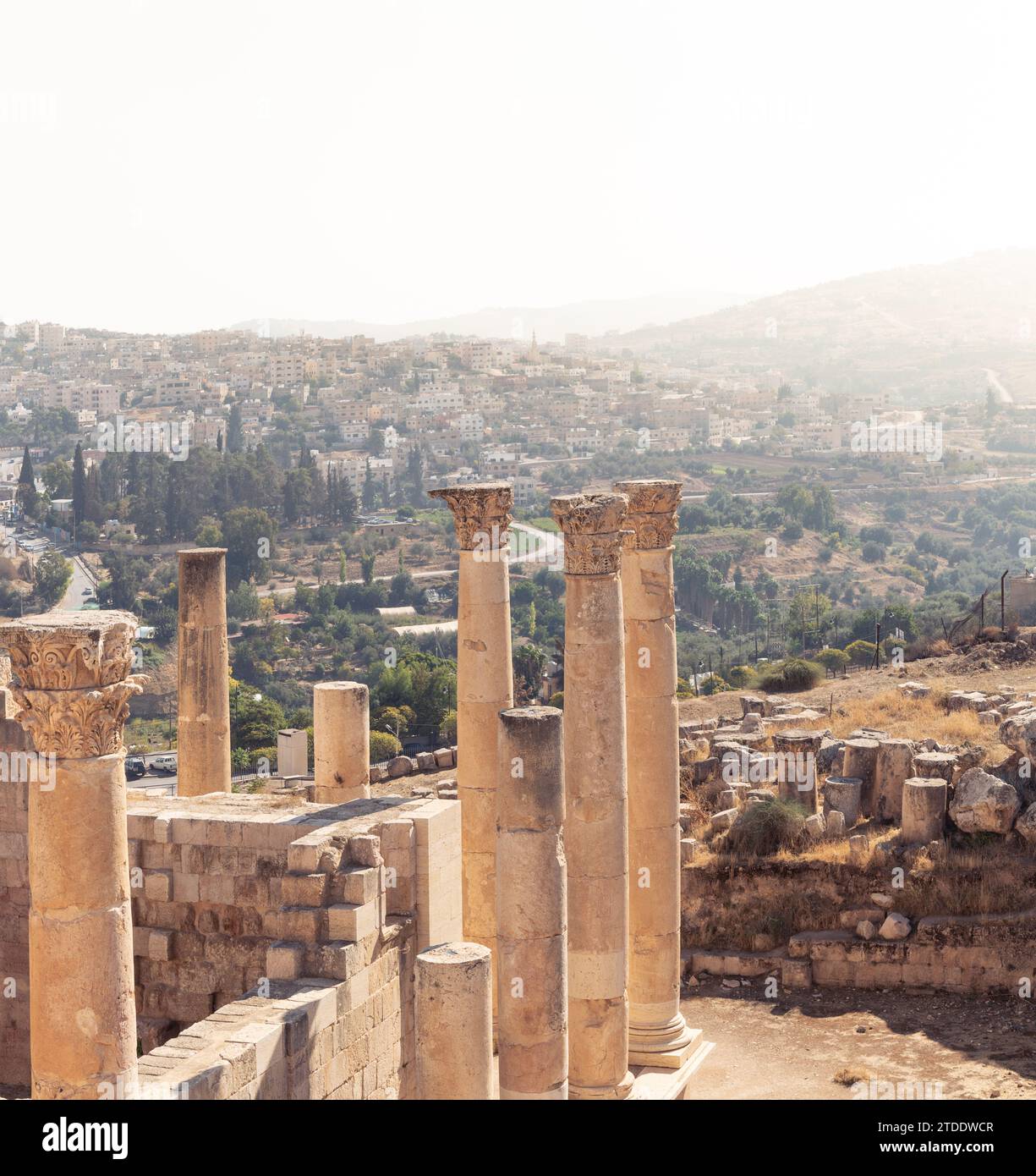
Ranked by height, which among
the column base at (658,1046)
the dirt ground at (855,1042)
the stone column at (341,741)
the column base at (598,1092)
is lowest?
the dirt ground at (855,1042)

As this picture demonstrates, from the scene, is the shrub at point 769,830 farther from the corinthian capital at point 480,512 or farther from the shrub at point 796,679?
the shrub at point 796,679

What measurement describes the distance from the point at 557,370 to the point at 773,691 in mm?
166961

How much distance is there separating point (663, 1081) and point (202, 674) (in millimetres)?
6549

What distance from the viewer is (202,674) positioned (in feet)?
55.1

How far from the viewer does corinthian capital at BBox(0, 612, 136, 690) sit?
8648mm

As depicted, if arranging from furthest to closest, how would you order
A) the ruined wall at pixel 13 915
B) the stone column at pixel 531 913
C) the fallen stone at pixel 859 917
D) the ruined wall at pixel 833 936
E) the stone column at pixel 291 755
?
the stone column at pixel 291 755
the fallen stone at pixel 859 917
the ruined wall at pixel 833 936
the ruined wall at pixel 13 915
the stone column at pixel 531 913

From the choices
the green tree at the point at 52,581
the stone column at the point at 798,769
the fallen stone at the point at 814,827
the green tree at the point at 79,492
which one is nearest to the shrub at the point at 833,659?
the stone column at the point at 798,769

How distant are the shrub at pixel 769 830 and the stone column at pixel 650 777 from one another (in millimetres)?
6328

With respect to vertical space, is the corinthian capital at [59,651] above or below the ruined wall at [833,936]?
above

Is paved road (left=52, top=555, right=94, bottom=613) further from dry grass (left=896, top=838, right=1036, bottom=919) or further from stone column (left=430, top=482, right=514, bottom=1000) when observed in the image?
stone column (left=430, top=482, right=514, bottom=1000)

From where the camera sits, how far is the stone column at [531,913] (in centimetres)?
1148

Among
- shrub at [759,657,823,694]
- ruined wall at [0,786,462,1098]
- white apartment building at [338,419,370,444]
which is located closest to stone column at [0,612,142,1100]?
ruined wall at [0,786,462,1098]

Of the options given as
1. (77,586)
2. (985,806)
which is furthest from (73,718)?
(77,586)
